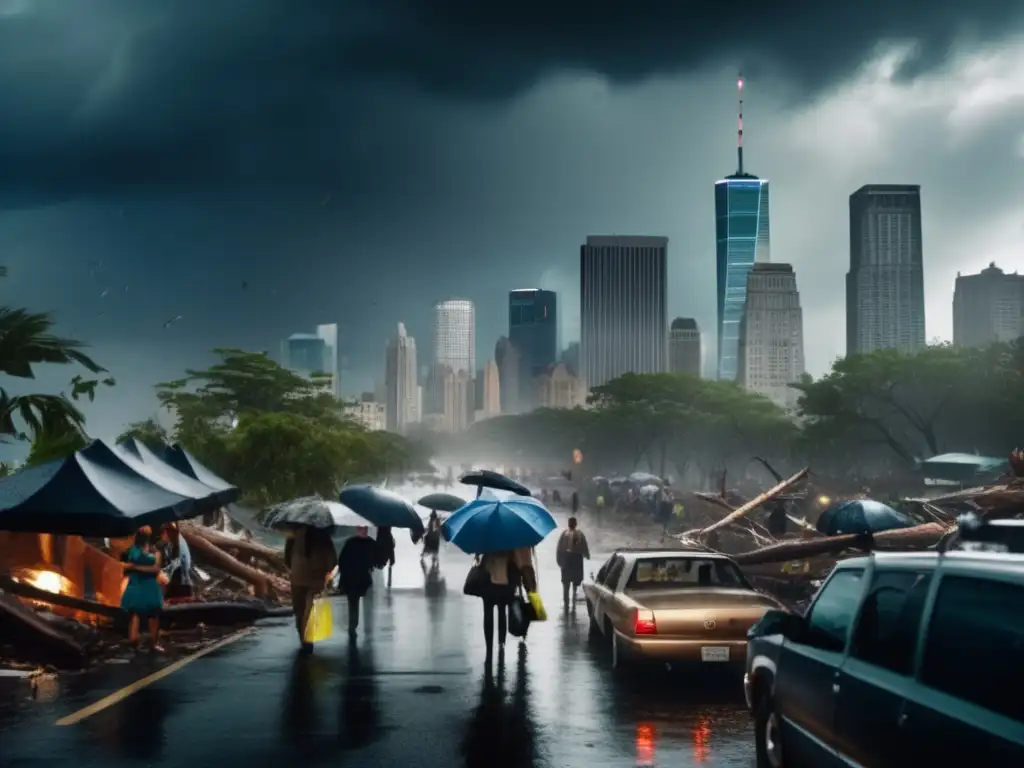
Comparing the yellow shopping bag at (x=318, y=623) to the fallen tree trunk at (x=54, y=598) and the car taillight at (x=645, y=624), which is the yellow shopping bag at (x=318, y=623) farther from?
the car taillight at (x=645, y=624)

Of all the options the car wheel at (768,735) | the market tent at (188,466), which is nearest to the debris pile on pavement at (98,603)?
the market tent at (188,466)

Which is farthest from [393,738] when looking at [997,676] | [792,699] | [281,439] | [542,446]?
[542,446]

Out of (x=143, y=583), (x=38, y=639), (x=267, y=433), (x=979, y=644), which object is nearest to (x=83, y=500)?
(x=143, y=583)

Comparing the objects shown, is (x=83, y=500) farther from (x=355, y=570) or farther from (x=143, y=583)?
(x=355, y=570)

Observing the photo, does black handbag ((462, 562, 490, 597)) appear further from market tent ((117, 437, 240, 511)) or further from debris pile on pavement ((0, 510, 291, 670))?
market tent ((117, 437, 240, 511))

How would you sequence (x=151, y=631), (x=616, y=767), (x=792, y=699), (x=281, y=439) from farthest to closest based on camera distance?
(x=281, y=439)
(x=151, y=631)
(x=616, y=767)
(x=792, y=699)

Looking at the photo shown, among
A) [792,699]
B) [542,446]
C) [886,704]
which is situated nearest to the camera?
[886,704]

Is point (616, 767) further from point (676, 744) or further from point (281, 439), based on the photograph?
point (281, 439)
